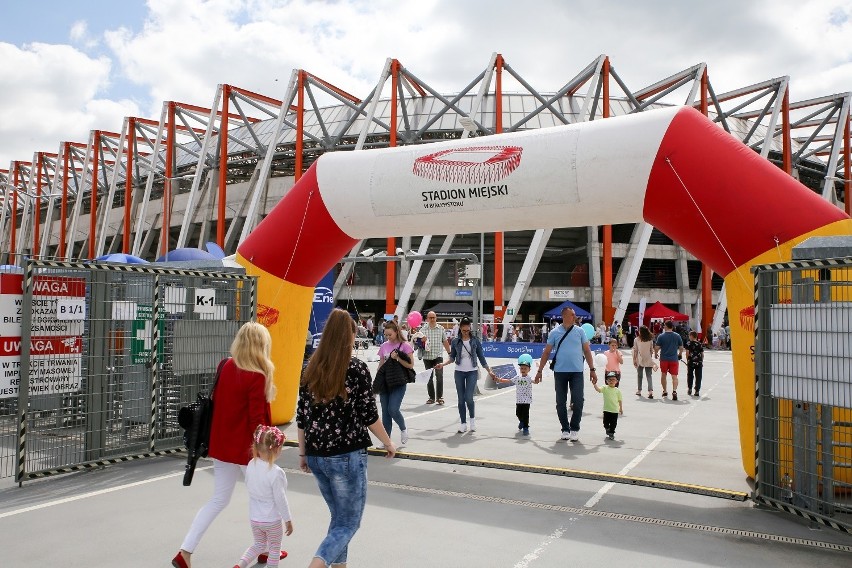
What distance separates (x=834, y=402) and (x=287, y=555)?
13.9 feet

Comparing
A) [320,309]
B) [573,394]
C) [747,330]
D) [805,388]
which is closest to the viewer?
[805,388]

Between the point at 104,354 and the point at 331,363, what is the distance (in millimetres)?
4641

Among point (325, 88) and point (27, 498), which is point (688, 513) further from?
point (325, 88)

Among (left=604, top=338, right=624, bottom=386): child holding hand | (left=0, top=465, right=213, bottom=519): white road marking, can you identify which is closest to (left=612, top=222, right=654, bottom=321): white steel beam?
(left=604, top=338, right=624, bottom=386): child holding hand

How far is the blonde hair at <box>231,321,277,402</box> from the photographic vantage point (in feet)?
13.9

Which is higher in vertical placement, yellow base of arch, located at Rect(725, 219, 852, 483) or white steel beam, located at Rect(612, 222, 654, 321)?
white steel beam, located at Rect(612, 222, 654, 321)

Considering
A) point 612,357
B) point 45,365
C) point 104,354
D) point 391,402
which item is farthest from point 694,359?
point 45,365

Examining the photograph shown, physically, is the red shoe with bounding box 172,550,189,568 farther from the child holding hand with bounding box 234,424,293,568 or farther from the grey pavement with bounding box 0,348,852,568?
the child holding hand with bounding box 234,424,293,568

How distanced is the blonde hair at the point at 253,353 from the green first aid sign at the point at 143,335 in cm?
365

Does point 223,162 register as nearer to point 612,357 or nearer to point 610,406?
point 612,357

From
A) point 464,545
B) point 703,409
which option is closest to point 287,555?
point 464,545

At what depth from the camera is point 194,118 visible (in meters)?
43.0

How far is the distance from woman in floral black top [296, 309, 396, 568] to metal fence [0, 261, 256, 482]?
3994mm

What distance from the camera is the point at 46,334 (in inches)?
254
